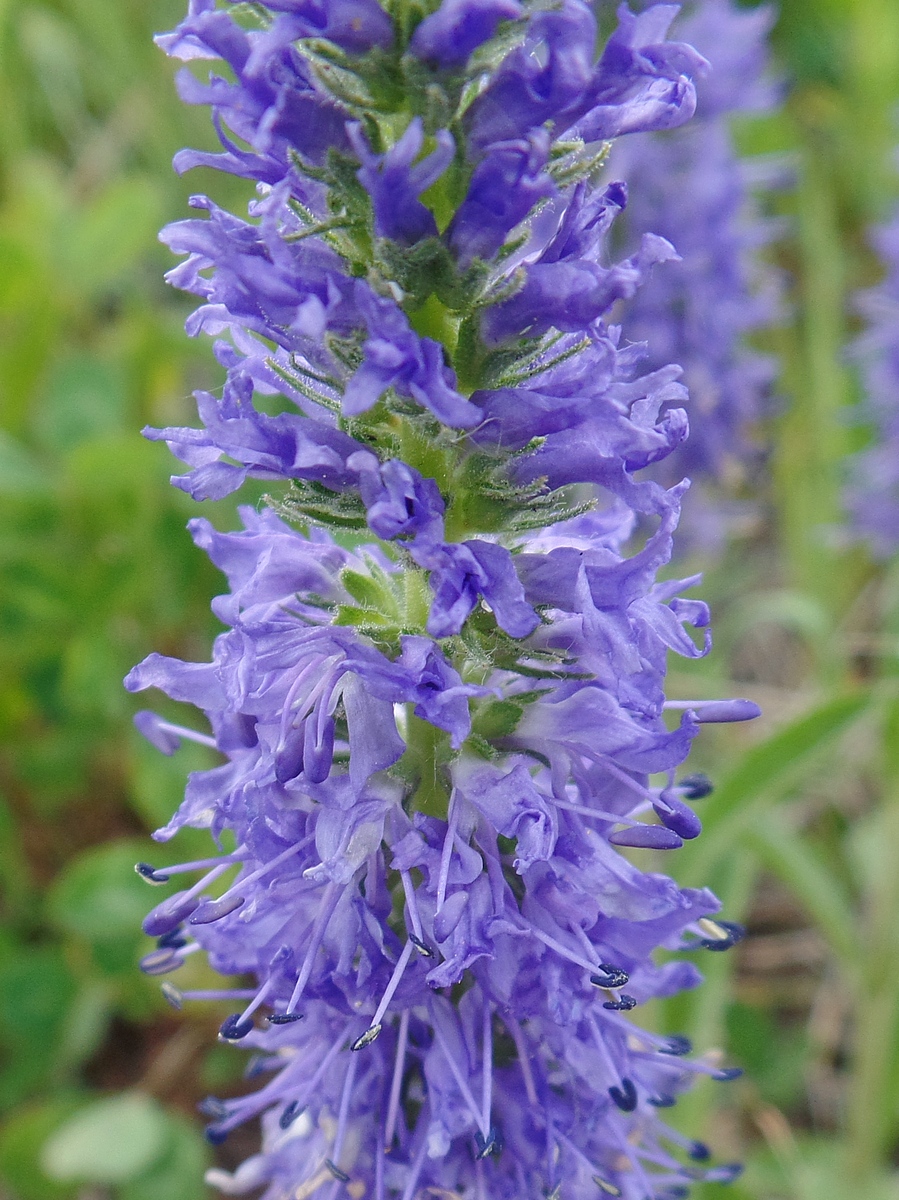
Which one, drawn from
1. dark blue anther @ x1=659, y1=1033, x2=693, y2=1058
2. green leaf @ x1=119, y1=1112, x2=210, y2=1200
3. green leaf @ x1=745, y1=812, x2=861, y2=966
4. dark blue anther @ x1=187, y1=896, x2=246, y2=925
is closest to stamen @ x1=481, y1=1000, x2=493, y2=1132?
dark blue anther @ x1=659, y1=1033, x2=693, y2=1058

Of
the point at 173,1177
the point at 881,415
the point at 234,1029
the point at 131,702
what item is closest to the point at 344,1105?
the point at 234,1029

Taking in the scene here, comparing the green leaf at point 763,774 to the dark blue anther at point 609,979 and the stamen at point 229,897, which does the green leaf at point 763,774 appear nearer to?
the dark blue anther at point 609,979

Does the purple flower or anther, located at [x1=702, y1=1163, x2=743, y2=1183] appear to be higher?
the purple flower

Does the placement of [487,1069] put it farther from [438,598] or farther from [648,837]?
[438,598]

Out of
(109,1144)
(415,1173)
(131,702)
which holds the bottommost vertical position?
(109,1144)

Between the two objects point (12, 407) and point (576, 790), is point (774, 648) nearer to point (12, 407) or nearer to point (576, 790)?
point (12, 407)

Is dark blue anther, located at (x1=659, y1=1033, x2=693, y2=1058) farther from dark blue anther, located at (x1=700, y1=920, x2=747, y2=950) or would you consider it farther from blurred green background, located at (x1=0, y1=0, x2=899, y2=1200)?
blurred green background, located at (x1=0, y1=0, x2=899, y2=1200)
